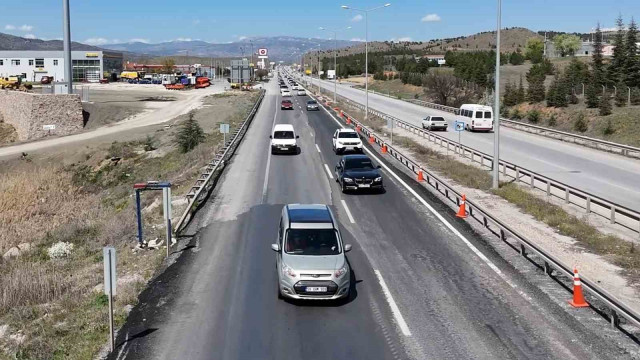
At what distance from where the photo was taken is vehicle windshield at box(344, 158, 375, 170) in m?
28.3

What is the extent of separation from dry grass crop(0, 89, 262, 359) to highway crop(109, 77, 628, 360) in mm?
1028

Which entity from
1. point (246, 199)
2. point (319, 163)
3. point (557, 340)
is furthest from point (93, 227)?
point (557, 340)

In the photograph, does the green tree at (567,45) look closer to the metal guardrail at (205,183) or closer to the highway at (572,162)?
the highway at (572,162)

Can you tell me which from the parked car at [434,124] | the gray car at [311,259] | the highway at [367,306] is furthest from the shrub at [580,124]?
the gray car at [311,259]

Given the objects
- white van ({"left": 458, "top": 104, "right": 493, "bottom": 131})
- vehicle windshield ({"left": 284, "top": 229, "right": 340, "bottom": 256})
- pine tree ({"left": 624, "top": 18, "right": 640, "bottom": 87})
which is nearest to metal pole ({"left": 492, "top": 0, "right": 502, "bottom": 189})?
vehicle windshield ({"left": 284, "top": 229, "right": 340, "bottom": 256})

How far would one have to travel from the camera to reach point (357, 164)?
2848 centimetres

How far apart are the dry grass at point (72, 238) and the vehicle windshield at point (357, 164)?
7.31 metres

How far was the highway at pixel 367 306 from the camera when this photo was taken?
1173cm

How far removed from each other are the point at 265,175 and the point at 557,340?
70.6ft

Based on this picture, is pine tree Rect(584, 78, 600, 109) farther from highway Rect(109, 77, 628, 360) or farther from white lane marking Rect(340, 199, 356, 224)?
highway Rect(109, 77, 628, 360)

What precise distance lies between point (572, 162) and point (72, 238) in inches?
1084

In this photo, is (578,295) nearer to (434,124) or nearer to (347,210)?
(347,210)

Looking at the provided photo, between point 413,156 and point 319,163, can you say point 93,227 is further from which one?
point 413,156

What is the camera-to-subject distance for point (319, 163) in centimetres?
3653
